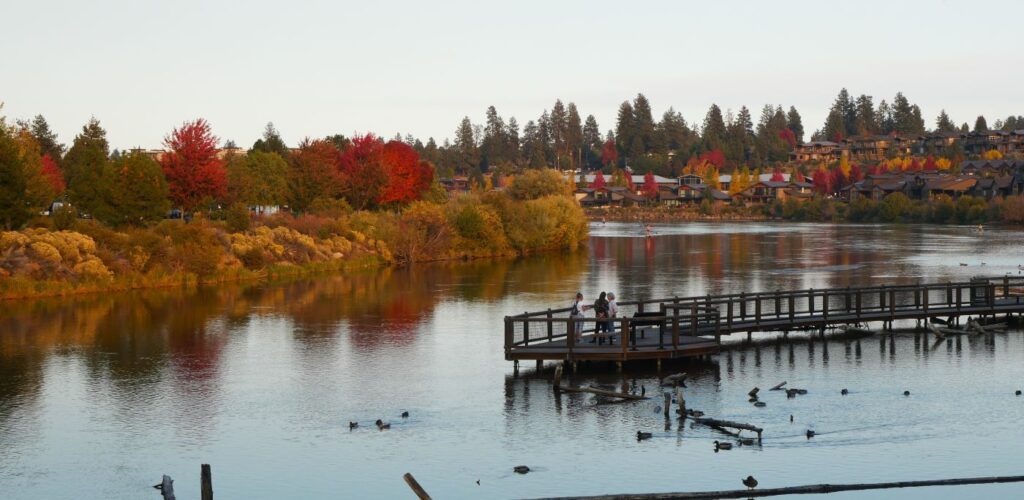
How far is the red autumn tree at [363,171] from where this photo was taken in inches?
4045

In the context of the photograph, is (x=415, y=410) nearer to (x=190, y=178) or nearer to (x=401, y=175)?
(x=190, y=178)

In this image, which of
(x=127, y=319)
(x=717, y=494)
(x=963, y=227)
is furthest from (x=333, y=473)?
(x=963, y=227)

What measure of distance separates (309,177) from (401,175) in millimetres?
20289

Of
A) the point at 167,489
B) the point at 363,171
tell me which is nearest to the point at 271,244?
the point at 363,171

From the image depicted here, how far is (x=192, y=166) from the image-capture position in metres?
78.8

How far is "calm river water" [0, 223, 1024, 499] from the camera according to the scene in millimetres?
25000

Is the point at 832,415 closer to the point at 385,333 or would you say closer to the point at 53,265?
the point at 385,333

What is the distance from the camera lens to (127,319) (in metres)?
51.4

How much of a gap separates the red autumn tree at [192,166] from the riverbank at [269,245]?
4514 millimetres

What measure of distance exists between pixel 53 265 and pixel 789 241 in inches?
3056

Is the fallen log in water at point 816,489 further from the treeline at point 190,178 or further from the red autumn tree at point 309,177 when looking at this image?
the red autumn tree at point 309,177

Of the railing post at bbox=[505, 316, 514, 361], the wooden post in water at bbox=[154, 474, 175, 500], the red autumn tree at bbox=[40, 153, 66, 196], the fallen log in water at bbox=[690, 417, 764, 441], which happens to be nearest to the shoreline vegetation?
the red autumn tree at bbox=[40, 153, 66, 196]

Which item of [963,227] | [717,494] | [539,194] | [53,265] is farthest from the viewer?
[963,227]

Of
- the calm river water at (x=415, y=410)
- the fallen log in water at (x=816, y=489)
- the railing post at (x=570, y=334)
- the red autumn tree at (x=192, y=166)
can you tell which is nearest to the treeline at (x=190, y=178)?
the red autumn tree at (x=192, y=166)
